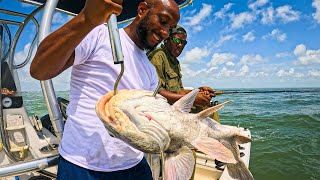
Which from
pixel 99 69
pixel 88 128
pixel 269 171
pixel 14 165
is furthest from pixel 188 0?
pixel 269 171

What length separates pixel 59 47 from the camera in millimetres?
1148

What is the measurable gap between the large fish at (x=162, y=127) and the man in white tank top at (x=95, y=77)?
321 mm

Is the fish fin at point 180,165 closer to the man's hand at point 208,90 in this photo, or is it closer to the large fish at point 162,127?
the large fish at point 162,127

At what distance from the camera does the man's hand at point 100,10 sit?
3.27 feet

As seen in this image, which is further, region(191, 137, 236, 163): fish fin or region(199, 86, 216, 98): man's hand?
region(199, 86, 216, 98): man's hand

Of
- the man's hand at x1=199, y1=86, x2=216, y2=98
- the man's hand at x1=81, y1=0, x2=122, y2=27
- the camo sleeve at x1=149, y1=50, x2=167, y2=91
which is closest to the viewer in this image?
the man's hand at x1=81, y1=0, x2=122, y2=27

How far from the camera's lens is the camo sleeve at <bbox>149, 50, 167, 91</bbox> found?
369cm

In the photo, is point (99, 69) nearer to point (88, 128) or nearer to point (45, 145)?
point (88, 128)

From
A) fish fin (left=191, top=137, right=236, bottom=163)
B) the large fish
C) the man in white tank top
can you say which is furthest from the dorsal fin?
the man in white tank top

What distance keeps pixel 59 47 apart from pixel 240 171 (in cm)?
150

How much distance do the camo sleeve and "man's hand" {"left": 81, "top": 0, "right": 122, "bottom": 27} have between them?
2.61m

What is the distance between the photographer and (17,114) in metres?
2.90

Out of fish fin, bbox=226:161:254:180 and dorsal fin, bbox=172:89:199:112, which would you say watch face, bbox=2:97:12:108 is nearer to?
dorsal fin, bbox=172:89:199:112

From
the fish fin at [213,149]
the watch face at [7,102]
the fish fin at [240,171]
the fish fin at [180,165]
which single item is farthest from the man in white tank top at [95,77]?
the watch face at [7,102]
